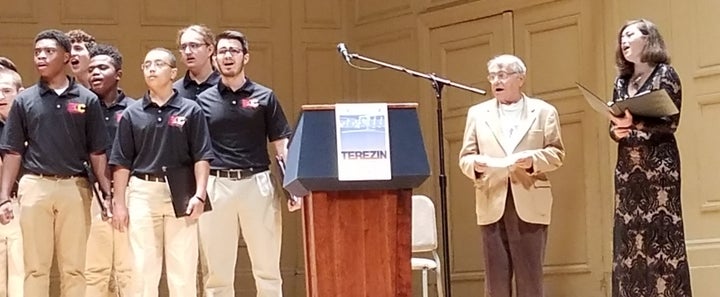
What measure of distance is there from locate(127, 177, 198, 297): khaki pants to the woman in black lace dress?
183 cm

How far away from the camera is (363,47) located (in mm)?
7762

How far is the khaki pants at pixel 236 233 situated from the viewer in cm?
488

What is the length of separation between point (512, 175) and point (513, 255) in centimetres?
35

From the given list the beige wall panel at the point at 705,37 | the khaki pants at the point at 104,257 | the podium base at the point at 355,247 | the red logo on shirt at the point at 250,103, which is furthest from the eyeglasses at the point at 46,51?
the beige wall panel at the point at 705,37

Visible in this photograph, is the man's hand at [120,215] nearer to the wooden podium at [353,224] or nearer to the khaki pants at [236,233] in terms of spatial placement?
the khaki pants at [236,233]

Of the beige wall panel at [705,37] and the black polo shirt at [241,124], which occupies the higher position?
the beige wall panel at [705,37]

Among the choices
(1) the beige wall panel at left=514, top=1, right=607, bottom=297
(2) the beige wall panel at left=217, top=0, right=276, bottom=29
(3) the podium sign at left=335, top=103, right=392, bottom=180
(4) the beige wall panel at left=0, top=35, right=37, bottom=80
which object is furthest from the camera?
(2) the beige wall panel at left=217, top=0, right=276, bottom=29

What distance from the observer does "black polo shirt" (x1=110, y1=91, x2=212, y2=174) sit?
15.5ft

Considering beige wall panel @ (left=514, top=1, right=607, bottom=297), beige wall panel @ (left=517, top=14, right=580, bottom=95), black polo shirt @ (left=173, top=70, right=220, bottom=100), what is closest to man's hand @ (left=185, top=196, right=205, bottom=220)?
black polo shirt @ (left=173, top=70, right=220, bottom=100)

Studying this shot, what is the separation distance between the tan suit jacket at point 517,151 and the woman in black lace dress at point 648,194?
12.8 inches

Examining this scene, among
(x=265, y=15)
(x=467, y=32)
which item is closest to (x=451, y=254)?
(x=467, y=32)

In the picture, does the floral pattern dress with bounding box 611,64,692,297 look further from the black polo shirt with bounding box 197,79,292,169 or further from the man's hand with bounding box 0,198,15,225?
the man's hand with bounding box 0,198,15,225

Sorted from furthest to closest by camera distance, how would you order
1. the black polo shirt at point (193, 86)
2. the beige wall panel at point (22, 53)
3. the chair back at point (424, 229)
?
1. the beige wall panel at point (22, 53)
2. the chair back at point (424, 229)
3. the black polo shirt at point (193, 86)

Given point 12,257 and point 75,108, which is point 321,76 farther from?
point 12,257
